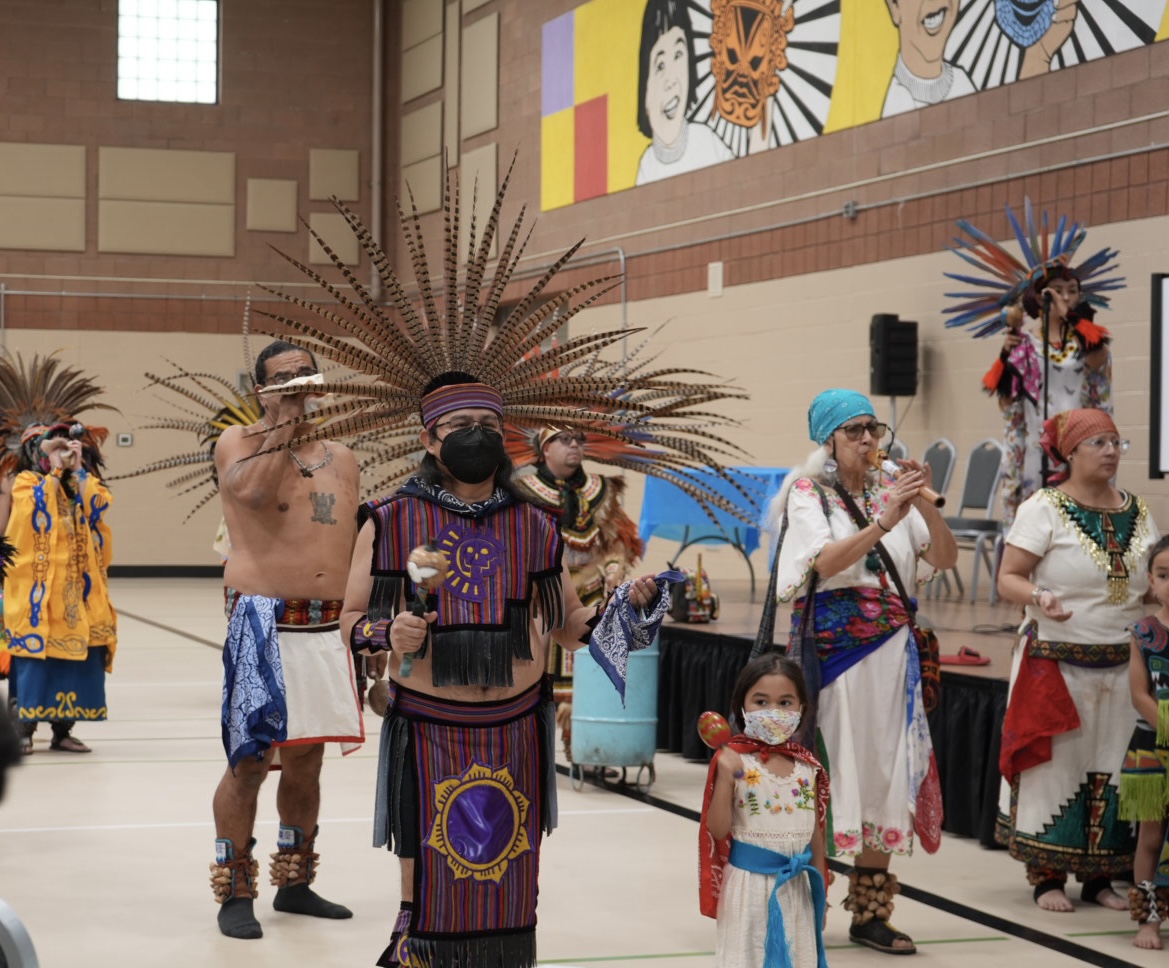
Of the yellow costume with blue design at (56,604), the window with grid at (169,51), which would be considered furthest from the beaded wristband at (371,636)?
the window with grid at (169,51)

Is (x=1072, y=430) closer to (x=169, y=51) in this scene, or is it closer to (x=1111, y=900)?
(x=1111, y=900)

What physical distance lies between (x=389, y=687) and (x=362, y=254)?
1648 centimetres

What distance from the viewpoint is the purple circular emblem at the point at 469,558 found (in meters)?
3.38

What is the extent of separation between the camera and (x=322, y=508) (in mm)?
4684

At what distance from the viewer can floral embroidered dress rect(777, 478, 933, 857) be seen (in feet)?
14.6

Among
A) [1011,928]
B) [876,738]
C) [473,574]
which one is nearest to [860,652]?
[876,738]

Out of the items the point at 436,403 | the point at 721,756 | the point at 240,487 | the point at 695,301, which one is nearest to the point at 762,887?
the point at 721,756

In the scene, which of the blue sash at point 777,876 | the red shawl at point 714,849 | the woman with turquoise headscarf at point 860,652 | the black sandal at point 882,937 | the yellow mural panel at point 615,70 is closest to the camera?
the blue sash at point 777,876

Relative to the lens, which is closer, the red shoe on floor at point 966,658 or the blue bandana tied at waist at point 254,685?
the blue bandana tied at waist at point 254,685

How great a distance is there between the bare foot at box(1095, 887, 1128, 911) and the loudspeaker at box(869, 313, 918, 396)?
19.8 feet

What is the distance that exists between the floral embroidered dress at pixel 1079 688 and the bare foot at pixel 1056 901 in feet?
0.31

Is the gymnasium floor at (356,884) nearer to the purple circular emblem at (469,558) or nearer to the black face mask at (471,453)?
the purple circular emblem at (469,558)

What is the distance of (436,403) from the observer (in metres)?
3.48

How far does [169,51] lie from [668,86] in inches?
293
